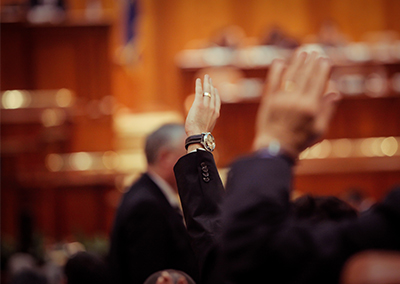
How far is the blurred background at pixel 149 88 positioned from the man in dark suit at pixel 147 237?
399 centimetres

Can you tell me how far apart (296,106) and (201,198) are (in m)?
0.45

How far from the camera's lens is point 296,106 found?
88cm

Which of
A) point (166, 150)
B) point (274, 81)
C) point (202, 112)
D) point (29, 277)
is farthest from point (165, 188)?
point (274, 81)

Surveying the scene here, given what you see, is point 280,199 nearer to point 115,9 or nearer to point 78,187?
point 78,187

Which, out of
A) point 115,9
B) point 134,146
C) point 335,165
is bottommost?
point 335,165

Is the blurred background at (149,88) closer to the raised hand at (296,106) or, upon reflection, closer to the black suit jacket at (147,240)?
the black suit jacket at (147,240)

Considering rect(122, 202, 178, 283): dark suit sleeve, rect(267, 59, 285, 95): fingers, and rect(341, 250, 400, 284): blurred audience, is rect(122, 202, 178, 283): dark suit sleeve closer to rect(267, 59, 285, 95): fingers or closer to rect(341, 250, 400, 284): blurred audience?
rect(267, 59, 285, 95): fingers

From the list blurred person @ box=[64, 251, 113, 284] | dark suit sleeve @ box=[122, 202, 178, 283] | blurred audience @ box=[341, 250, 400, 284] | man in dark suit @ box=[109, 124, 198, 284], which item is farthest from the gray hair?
blurred audience @ box=[341, 250, 400, 284]

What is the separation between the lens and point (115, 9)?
7434 mm

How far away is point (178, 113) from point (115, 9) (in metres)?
1.81

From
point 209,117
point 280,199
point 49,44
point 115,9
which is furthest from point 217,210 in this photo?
point 115,9

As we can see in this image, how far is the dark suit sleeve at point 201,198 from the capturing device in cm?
124

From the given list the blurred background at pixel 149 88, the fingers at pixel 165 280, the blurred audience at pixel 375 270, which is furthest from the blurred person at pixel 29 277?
the blurred background at pixel 149 88

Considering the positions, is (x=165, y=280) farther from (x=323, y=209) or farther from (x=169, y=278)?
(x=323, y=209)
